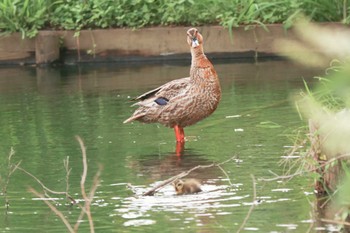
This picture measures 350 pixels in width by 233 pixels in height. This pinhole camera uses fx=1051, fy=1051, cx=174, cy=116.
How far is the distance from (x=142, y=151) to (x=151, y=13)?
25.6ft

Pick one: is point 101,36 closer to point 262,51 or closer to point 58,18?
point 58,18

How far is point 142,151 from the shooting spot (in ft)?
30.7

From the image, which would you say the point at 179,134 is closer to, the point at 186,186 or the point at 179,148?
the point at 179,148

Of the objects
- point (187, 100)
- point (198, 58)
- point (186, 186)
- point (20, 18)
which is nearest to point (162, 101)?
point (187, 100)

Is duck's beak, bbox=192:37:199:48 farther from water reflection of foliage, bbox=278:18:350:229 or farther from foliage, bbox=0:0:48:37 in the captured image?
foliage, bbox=0:0:48:37

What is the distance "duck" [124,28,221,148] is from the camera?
9656mm

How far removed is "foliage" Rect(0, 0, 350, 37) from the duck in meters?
6.18

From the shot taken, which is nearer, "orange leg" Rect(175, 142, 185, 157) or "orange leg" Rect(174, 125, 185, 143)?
"orange leg" Rect(175, 142, 185, 157)

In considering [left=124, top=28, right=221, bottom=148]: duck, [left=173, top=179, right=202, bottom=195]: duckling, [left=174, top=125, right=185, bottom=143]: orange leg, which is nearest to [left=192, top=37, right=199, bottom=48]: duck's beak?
[left=124, top=28, right=221, bottom=148]: duck

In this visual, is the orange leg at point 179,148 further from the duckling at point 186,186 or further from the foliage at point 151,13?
the foliage at point 151,13

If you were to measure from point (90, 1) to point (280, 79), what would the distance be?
15.6ft

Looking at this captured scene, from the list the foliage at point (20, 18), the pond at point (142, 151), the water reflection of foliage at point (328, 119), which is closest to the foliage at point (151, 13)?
the foliage at point (20, 18)

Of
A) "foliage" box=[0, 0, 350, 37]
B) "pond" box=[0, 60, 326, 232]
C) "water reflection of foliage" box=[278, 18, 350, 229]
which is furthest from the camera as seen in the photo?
"foliage" box=[0, 0, 350, 37]

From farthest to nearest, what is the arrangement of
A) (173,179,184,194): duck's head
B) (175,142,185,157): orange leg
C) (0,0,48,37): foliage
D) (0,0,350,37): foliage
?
1. (0,0,48,37): foliage
2. (0,0,350,37): foliage
3. (175,142,185,157): orange leg
4. (173,179,184,194): duck's head
